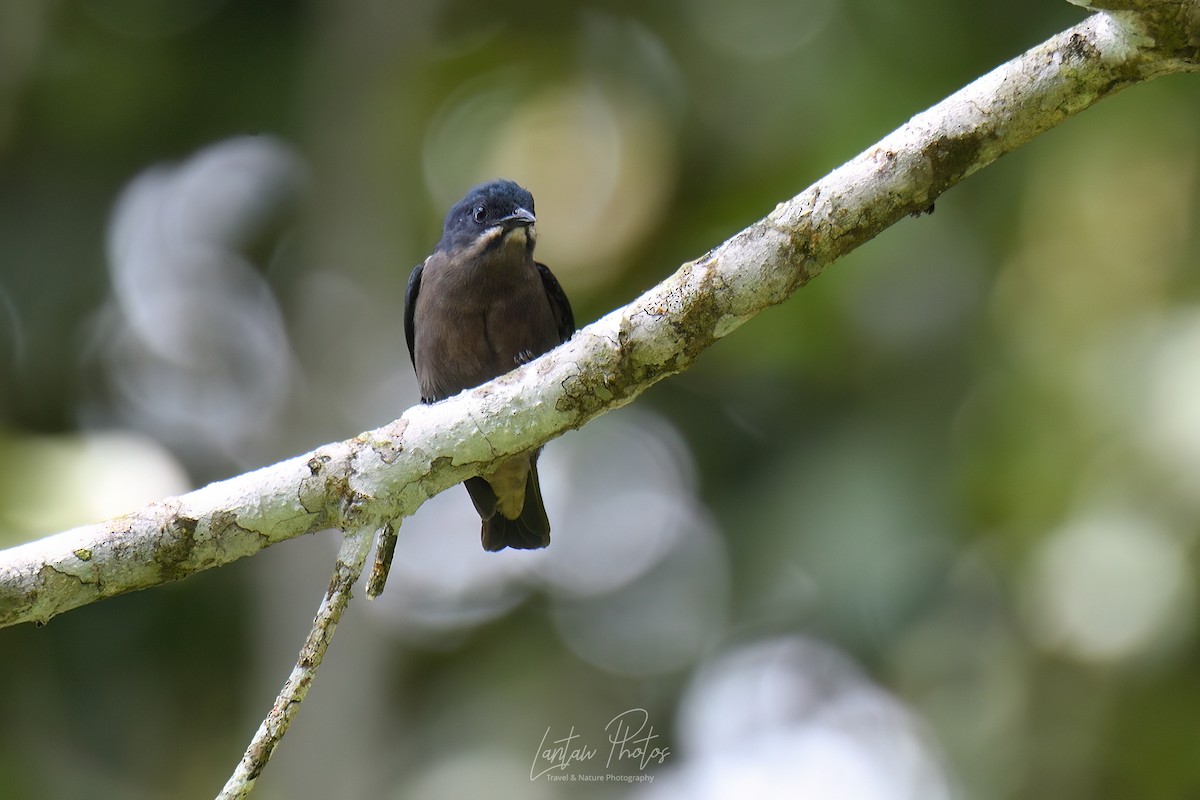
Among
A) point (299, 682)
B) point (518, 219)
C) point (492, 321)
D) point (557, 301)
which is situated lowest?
point (299, 682)

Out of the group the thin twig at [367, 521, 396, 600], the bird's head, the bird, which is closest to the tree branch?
the thin twig at [367, 521, 396, 600]

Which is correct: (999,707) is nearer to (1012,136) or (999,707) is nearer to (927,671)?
(927,671)

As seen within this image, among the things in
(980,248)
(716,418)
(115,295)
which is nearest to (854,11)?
(980,248)

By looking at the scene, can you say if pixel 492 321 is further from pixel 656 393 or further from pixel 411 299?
pixel 656 393

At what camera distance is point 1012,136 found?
363 cm

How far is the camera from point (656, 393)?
11.2m

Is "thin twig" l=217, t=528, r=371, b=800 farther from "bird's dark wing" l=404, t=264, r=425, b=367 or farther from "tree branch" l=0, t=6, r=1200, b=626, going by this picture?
"bird's dark wing" l=404, t=264, r=425, b=367

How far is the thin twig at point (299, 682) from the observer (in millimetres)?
3404

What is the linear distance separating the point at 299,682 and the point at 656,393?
7.83 metres

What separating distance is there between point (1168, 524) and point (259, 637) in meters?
6.30

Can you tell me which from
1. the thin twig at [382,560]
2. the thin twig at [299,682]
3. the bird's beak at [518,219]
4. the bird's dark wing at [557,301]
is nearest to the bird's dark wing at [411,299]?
the bird's dark wing at [557,301]

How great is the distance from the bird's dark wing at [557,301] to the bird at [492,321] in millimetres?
75

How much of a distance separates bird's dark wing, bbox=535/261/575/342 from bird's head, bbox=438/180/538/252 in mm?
296

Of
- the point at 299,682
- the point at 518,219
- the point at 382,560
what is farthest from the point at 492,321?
the point at 299,682
